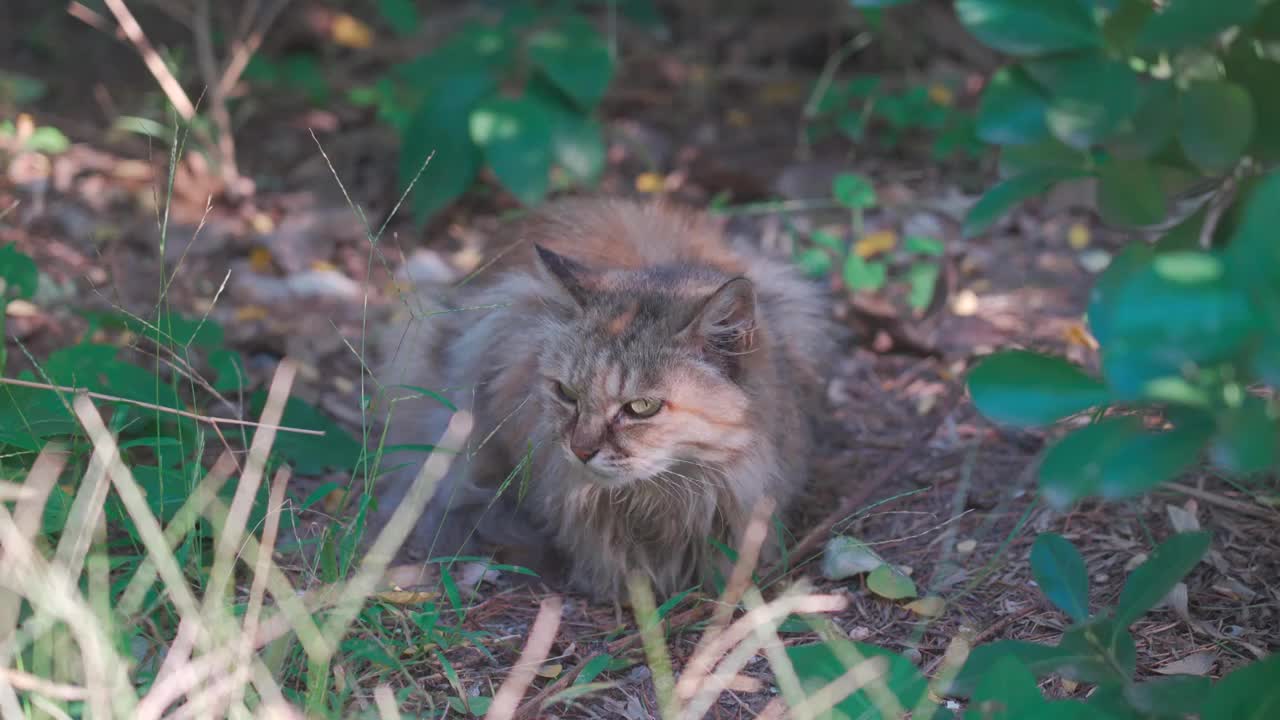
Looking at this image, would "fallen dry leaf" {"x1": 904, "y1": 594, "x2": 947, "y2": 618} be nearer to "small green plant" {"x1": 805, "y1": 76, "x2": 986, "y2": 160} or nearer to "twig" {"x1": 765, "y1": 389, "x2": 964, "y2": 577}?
"twig" {"x1": 765, "y1": 389, "x2": 964, "y2": 577}

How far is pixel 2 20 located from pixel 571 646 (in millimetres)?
4973

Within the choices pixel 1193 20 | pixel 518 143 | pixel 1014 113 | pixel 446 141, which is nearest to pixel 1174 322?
pixel 1193 20

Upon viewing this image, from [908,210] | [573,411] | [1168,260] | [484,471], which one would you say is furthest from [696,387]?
[908,210]

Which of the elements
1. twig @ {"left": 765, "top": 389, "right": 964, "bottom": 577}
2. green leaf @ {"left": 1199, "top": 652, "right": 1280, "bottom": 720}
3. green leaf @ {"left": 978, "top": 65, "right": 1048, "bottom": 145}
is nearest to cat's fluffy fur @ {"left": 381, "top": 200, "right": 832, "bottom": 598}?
twig @ {"left": 765, "top": 389, "right": 964, "bottom": 577}

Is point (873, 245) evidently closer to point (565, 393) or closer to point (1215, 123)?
point (565, 393)

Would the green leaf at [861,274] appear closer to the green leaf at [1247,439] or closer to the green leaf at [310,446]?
the green leaf at [310,446]

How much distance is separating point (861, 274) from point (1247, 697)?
2.41 meters

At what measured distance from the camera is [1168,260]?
4.82ft

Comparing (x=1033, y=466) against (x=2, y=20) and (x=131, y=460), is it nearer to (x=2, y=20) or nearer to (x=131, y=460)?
(x=131, y=460)

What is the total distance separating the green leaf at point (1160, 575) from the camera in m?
1.89

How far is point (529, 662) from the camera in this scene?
8.06ft

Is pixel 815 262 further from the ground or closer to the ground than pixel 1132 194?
closer to the ground

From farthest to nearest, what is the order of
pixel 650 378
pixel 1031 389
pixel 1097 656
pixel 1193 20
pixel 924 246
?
pixel 924 246 < pixel 650 378 < pixel 1097 656 < pixel 1031 389 < pixel 1193 20

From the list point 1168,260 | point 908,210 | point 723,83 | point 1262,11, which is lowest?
point 908,210
